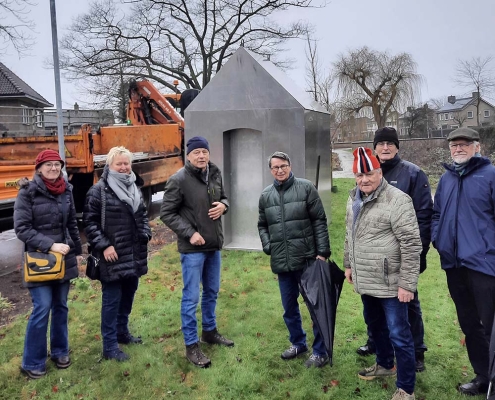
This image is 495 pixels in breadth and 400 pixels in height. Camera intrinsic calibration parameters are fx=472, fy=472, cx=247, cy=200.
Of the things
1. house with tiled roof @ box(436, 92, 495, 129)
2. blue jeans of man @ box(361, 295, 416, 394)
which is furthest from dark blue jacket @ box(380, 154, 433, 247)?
house with tiled roof @ box(436, 92, 495, 129)

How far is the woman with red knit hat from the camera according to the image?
3.69 meters

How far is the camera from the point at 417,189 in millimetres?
→ 3629

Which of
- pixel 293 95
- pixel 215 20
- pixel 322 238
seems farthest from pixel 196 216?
pixel 215 20

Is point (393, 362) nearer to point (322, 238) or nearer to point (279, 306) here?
point (322, 238)

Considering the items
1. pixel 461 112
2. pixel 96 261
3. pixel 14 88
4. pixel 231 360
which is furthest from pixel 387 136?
pixel 461 112

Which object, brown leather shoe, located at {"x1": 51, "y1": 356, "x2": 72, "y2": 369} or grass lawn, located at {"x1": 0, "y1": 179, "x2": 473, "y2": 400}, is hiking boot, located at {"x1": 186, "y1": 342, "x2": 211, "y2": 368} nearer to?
grass lawn, located at {"x1": 0, "y1": 179, "x2": 473, "y2": 400}

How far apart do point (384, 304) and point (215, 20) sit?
80.3ft

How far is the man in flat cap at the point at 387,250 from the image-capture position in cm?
310

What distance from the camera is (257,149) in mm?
7801

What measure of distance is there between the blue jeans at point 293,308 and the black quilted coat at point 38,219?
5.81 ft

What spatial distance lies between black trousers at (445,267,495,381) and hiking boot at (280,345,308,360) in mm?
1341

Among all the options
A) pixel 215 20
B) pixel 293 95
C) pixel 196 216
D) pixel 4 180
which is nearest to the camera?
pixel 196 216

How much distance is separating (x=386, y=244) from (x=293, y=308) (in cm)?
117

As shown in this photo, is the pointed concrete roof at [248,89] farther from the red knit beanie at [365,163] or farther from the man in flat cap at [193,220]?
the red knit beanie at [365,163]
